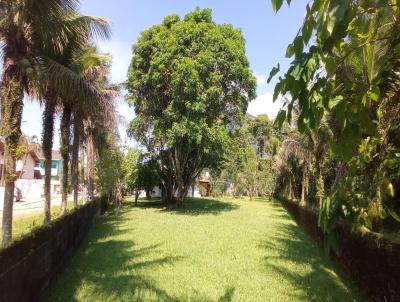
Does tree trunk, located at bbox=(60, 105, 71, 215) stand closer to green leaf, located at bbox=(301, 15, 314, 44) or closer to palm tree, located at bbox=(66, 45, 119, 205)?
palm tree, located at bbox=(66, 45, 119, 205)

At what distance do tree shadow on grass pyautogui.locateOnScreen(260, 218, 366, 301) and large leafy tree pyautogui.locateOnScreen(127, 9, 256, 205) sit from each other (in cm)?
1045

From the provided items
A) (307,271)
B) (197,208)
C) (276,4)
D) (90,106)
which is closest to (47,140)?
(90,106)

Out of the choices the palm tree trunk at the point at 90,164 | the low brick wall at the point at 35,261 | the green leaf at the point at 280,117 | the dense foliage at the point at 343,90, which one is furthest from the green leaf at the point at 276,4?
the palm tree trunk at the point at 90,164

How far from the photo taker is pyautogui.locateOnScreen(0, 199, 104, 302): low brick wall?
5.95 m

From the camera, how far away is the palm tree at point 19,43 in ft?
30.0

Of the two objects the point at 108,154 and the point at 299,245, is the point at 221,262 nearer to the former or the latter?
the point at 299,245

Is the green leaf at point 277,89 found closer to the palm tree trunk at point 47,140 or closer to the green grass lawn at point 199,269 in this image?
the green grass lawn at point 199,269

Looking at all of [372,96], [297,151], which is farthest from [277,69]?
[297,151]

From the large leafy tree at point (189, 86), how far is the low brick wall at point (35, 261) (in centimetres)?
1448

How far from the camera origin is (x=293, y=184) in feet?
142

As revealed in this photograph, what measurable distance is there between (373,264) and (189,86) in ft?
58.4

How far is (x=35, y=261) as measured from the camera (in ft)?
24.7

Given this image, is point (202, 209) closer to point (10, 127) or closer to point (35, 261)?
point (10, 127)

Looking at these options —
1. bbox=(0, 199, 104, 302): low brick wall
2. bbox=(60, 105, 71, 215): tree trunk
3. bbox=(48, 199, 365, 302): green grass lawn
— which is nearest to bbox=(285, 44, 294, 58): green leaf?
bbox=(0, 199, 104, 302): low brick wall
